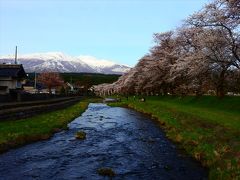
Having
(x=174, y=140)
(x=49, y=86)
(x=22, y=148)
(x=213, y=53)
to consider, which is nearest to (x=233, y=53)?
(x=213, y=53)

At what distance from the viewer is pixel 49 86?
156625mm

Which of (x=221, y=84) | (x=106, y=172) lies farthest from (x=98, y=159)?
(x=221, y=84)

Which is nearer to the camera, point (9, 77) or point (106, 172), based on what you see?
point (106, 172)

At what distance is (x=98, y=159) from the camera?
20891 millimetres

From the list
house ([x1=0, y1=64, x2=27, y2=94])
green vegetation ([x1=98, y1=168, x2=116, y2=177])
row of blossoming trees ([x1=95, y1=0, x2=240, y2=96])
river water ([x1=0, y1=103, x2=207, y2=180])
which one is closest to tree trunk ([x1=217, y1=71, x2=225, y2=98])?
row of blossoming trees ([x1=95, y1=0, x2=240, y2=96])

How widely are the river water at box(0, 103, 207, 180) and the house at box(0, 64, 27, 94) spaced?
3460 centimetres

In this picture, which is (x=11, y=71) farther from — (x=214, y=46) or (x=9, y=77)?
(x=214, y=46)

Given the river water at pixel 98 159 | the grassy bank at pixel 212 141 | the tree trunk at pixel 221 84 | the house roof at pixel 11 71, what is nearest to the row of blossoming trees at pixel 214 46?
the tree trunk at pixel 221 84

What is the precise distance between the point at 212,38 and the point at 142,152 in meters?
22.3

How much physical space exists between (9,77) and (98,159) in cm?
4550

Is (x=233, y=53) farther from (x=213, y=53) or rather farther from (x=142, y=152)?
(x=142, y=152)

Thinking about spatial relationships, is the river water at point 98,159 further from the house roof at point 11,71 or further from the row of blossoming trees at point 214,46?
the house roof at point 11,71

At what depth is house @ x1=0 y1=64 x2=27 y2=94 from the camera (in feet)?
201

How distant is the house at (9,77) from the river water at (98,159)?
114ft
